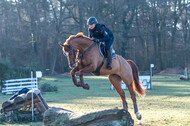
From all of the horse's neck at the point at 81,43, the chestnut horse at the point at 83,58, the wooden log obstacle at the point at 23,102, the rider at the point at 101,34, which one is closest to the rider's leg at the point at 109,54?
the rider at the point at 101,34

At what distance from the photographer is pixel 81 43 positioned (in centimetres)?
689

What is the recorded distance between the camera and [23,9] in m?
39.5

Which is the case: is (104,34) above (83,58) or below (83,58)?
above

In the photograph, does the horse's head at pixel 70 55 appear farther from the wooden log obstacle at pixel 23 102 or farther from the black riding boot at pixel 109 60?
the wooden log obstacle at pixel 23 102

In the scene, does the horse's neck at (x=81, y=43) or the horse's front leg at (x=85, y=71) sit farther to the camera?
the horse's neck at (x=81, y=43)

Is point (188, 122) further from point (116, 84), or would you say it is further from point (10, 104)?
point (10, 104)

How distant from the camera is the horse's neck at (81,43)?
6.83 metres

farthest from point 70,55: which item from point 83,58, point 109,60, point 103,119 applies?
point 103,119

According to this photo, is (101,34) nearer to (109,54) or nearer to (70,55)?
(109,54)

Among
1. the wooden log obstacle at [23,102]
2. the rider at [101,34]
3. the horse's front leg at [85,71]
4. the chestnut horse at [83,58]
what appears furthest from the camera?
the wooden log obstacle at [23,102]

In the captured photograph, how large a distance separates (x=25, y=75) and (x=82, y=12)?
2077cm

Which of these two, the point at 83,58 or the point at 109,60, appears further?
the point at 109,60

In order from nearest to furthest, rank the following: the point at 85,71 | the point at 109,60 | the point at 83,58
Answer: the point at 85,71 → the point at 83,58 → the point at 109,60

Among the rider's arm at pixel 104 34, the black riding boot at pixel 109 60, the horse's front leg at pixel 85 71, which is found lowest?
Answer: the horse's front leg at pixel 85 71
